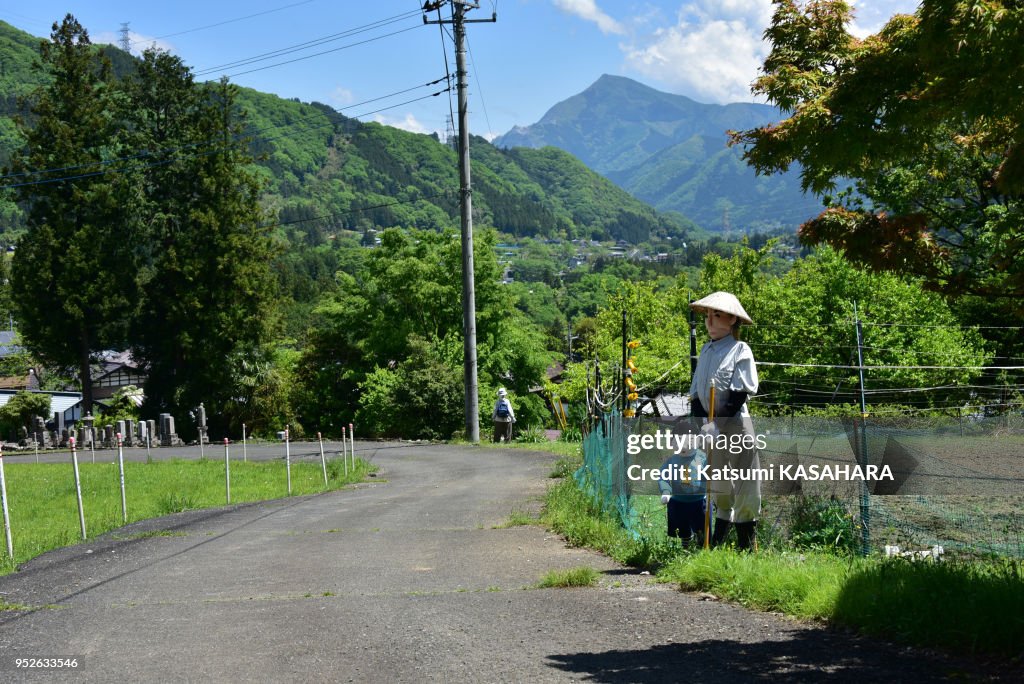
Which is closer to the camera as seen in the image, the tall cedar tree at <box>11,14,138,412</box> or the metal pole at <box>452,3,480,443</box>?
the metal pole at <box>452,3,480,443</box>

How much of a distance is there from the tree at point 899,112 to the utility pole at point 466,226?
23.1 metres

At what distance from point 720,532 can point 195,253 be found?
→ 1749 inches

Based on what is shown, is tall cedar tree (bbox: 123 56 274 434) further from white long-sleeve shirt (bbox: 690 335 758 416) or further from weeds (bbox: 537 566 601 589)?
white long-sleeve shirt (bbox: 690 335 758 416)

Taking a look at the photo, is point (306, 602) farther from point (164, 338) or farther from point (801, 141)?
point (164, 338)

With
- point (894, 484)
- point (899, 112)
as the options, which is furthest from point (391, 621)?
point (899, 112)

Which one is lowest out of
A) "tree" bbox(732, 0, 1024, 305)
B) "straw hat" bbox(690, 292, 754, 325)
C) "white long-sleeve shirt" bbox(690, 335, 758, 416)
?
"white long-sleeve shirt" bbox(690, 335, 758, 416)

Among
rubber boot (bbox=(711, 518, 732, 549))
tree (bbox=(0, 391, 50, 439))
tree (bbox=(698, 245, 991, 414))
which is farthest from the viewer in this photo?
tree (bbox=(0, 391, 50, 439))

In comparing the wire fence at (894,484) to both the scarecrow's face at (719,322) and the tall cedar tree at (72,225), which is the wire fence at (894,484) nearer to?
the scarecrow's face at (719,322)

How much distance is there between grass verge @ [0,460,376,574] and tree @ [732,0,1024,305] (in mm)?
8823

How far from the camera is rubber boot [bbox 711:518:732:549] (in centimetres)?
809

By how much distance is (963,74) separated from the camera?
526cm

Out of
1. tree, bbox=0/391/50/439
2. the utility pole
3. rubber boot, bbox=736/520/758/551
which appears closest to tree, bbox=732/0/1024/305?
rubber boot, bbox=736/520/758/551

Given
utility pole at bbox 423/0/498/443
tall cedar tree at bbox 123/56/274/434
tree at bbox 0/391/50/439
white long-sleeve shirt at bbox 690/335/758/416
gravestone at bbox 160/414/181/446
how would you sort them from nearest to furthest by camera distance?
white long-sleeve shirt at bbox 690/335/758/416 → utility pole at bbox 423/0/498/443 → gravestone at bbox 160/414/181/446 → tree at bbox 0/391/50/439 → tall cedar tree at bbox 123/56/274/434

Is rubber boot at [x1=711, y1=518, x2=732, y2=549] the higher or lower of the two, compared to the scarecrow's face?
lower
